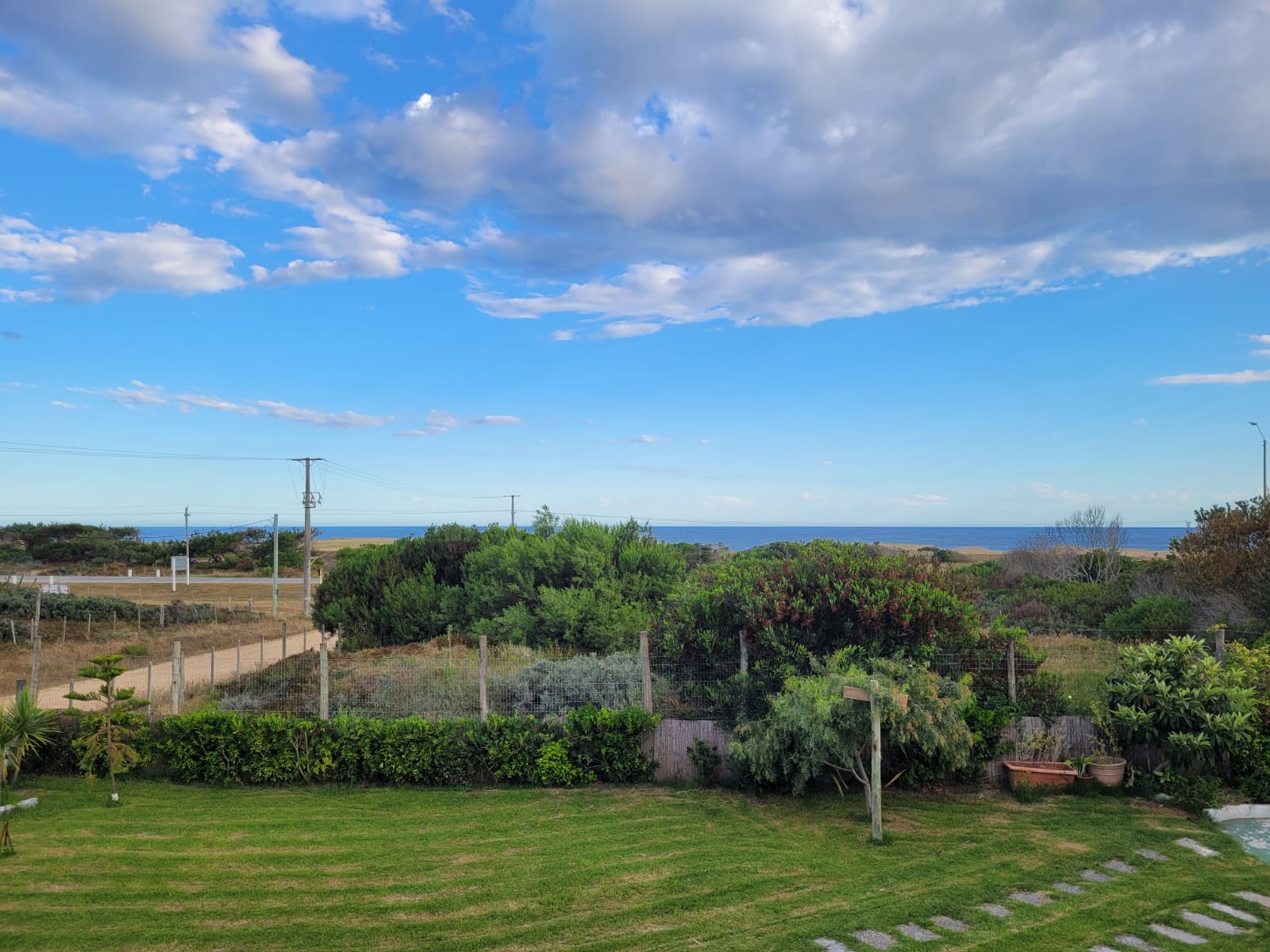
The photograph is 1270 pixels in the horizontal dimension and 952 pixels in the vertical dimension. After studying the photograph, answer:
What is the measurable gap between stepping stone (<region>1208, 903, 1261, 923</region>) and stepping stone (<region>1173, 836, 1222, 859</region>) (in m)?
1.16

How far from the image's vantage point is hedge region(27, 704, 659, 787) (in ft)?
32.0

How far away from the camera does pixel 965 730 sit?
8461 mm

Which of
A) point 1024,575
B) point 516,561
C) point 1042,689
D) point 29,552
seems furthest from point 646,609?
point 29,552

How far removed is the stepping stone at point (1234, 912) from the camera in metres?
6.04

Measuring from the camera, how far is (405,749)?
9812 millimetres

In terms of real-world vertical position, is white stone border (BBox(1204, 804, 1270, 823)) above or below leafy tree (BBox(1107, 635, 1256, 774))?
below

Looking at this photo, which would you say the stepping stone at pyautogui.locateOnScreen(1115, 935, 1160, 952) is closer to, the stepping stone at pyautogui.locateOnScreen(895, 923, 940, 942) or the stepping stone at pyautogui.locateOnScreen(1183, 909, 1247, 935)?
the stepping stone at pyautogui.locateOnScreen(1183, 909, 1247, 935)

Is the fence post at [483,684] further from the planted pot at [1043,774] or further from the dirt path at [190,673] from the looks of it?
the planted pot at [1043,774]

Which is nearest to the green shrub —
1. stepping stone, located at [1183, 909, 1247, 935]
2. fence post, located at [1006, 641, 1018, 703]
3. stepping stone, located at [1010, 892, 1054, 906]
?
stepping stone, located at [1010, 892, 1054, 906]

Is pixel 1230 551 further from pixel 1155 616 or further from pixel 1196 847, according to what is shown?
pixel 1196 847

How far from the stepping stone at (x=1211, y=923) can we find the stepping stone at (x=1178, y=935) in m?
0.19

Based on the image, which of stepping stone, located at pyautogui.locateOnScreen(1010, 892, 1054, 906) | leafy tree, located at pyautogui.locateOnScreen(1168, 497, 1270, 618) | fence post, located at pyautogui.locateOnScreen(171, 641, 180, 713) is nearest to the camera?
stepping stone, located at pyautogui.locateOnScreen(1010, 892, 1054, 906)

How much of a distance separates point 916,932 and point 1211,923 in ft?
7.36

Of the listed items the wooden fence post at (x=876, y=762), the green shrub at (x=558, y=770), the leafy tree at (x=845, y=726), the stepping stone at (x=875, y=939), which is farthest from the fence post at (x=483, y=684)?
the stepping stone at (x=875, y=939)
